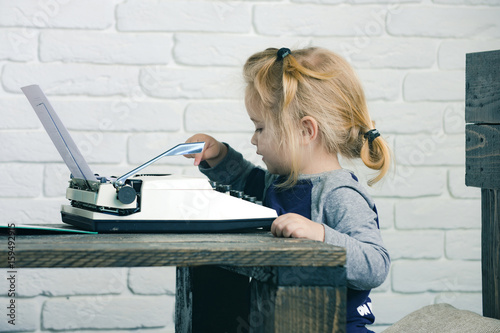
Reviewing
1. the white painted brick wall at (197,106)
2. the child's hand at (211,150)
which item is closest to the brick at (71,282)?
the white painted brick wall at (197,106)

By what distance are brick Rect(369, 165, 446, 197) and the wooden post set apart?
64 cm

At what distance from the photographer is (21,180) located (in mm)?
1643

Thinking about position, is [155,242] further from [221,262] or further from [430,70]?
[430,70]

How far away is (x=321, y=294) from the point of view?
65 cm

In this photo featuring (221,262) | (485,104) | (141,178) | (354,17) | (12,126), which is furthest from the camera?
(354,17)

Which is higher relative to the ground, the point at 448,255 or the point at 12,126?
the point at 12,126

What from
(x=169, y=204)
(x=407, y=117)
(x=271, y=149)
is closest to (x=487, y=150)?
(x=271, y=149)

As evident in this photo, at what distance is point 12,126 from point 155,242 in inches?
42.9

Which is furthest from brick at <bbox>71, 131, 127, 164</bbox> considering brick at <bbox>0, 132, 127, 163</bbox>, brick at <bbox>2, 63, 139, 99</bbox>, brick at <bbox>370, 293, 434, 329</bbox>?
brick at <bbox>370, 293, 434, 329</bbox>

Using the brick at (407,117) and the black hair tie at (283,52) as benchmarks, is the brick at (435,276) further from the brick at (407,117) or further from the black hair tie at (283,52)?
the black hair tie at (283,52)

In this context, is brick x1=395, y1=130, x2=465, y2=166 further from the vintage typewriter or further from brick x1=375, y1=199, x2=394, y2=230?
the vintage typewriter

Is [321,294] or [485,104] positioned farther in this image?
[485,104]

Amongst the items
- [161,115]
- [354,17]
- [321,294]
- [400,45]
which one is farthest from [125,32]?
[321,294]

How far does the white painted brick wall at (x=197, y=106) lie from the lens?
165 centimetres
